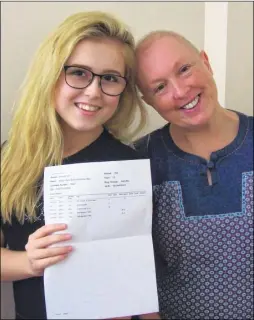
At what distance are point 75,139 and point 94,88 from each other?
0.41 ft

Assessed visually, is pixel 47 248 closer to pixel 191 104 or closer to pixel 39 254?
pixel 39 254

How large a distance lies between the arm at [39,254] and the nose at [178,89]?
330mm

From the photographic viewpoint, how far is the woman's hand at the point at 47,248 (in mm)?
548

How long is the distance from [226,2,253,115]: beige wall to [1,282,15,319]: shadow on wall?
2.31 ft

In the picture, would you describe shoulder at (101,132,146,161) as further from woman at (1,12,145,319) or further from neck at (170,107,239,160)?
neck at (170,107,239,160)

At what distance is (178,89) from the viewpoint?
67 cm

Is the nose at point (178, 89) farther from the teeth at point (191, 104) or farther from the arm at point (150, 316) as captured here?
the arm at point (150, 316)

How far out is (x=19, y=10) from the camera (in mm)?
666

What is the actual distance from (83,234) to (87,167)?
11 centimetres

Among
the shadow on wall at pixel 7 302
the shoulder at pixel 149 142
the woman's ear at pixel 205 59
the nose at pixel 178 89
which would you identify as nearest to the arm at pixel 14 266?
the shadow on wall at pixel 7 302

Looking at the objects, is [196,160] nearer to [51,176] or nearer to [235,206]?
[235,206]

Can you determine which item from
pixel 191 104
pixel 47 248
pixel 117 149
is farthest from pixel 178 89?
pixel 47 248

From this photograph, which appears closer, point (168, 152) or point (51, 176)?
point (51, 176)

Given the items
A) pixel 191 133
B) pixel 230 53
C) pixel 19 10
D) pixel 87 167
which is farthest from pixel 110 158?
pixel 230 53
